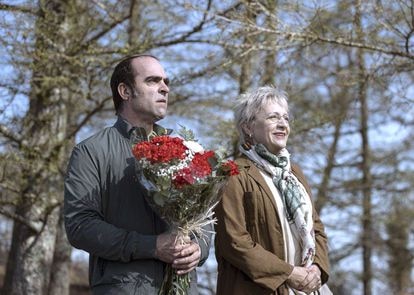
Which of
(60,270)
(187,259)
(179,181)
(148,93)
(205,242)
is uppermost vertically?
(60,270)

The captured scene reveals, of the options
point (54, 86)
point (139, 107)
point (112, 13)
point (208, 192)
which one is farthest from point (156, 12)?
point (208, 192)

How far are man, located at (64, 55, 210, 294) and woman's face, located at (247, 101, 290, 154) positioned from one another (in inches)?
34.4

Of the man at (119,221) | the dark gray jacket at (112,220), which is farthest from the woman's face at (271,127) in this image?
the dark gray jacket at (112,220)

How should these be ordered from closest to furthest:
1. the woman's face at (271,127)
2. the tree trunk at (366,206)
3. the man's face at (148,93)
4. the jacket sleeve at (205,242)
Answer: the jacket sleeve at (205,242) → the man's face at (148,93) → the woman's face at (271,127) → the tree trunk at (366,206)

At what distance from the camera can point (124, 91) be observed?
3.61 metres

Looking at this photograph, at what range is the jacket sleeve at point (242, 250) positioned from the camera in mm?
3793

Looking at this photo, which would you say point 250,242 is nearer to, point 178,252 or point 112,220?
point 178,252

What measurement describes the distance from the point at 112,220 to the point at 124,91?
0.71m

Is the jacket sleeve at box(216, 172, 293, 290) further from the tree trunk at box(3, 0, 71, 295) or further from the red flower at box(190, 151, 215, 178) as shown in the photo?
the tree trunk at box(3, 0, 71, 295)

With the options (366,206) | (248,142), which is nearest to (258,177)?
(248,142)

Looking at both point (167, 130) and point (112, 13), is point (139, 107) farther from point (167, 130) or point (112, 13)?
point (112, 13)

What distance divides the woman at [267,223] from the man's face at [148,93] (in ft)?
2.42

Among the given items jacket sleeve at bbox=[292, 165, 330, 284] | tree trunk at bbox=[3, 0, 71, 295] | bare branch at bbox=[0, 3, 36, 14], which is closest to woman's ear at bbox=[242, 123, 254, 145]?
jacket sleeve at bbox=[292, 165, 330, 284]

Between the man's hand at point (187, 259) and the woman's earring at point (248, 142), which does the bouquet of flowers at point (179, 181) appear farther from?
the woman's earring at point (248, 142)
